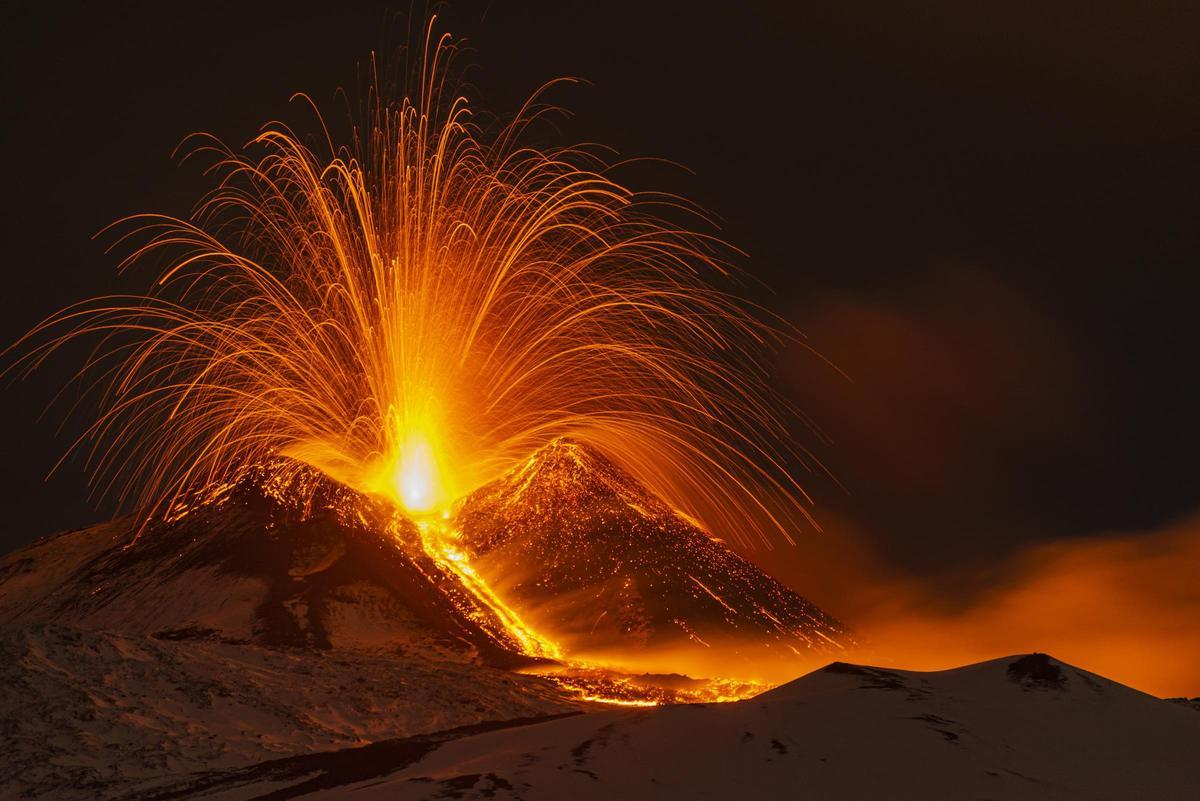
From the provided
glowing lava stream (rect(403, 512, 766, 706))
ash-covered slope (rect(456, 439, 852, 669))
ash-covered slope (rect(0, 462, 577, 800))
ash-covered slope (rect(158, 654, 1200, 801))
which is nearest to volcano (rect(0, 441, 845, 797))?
ash-covered slope (rect(0, 462, 577, 800))

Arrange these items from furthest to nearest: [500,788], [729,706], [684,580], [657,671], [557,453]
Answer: [557,453] → [684,580] → [657,671] → [729,706] → [500,788]

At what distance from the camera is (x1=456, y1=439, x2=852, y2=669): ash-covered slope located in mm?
119250

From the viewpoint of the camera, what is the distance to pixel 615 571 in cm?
13062

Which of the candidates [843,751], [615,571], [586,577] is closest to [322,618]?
[586,577]

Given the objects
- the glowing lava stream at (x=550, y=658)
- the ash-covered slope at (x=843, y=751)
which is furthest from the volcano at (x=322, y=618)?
the ash-covered slope at (x=843, y=751)

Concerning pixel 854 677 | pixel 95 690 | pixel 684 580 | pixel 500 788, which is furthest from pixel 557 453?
pixel 500 788

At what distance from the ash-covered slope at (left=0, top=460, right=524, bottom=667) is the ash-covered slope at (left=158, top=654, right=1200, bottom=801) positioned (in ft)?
159

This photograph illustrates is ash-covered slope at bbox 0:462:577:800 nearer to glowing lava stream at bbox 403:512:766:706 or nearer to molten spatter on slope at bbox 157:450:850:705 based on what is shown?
molten spatter on slope at bbox 157:450:850:705

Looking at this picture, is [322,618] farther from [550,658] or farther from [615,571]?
[615,571]

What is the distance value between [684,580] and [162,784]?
3079 inches

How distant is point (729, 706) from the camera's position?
5453cm

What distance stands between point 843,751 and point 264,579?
79768 millimetres

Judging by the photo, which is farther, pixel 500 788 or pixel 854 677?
pixel 854 677

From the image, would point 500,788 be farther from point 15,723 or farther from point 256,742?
point 15,723
